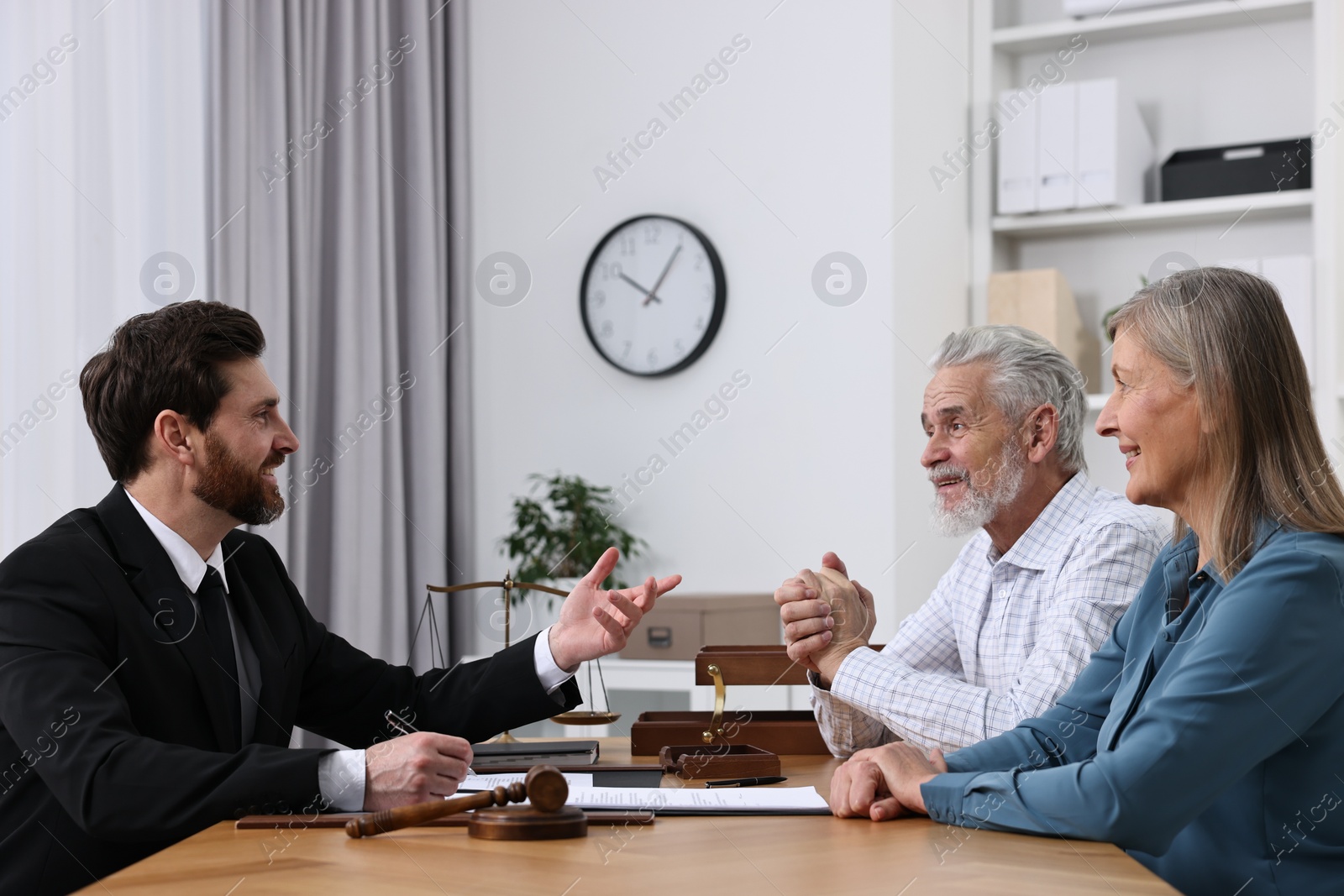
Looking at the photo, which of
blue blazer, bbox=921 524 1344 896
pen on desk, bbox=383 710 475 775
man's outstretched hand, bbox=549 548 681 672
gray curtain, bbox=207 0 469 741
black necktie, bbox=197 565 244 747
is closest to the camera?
blue blazer, bbox=921 524 1344 896

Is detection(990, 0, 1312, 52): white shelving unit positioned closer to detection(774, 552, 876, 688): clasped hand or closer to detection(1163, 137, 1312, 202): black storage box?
detection(1163, 137, 1312, 202): black storage box

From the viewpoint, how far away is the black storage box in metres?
3.60

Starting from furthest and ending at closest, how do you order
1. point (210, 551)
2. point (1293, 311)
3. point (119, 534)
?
point (1293, 311) → point (210, 551) → point (119, 534)

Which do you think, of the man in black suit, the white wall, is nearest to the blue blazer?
the man in black suit

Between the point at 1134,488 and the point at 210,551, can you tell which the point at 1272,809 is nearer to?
the point at 1134,488

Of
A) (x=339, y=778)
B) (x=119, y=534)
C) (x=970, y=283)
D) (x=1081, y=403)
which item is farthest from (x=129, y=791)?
(x=970, y=283)

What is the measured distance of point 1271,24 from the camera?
12.4ft

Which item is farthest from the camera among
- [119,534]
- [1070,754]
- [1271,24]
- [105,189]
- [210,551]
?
[1271,24]

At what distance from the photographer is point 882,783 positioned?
1.48m

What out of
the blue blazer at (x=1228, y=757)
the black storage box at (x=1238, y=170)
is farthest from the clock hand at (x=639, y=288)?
the blue blazer at (x=1228, y=757)

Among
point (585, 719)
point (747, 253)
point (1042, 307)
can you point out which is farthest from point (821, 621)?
point (747, 253)

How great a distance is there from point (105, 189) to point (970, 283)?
2.53 meters

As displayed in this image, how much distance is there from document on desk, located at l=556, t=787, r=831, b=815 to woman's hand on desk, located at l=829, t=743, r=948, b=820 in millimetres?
38

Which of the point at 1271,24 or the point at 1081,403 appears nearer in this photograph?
the point at 1081,403
